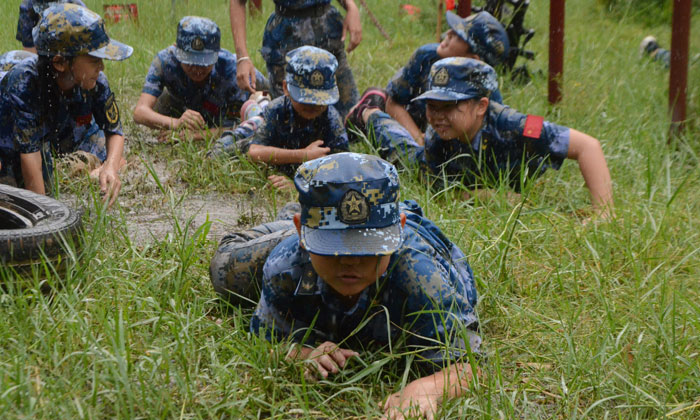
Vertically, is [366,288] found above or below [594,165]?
above

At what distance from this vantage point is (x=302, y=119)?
14.9 ft

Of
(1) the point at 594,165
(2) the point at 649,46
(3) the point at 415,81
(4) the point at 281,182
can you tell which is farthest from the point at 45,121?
(2) the point at 649,46

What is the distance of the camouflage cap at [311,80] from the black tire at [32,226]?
1571mm

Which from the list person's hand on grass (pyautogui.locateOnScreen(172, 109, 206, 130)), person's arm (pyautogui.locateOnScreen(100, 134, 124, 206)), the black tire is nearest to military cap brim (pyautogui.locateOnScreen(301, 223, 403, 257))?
the black tire

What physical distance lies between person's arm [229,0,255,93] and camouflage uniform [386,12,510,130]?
3.39ft

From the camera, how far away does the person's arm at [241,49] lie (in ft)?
17.0

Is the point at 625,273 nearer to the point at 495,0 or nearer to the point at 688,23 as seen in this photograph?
the point at 688,23

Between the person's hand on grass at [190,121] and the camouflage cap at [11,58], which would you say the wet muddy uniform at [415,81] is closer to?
the person's hand on grass at [190,121]

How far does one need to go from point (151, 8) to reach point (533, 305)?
6765mm

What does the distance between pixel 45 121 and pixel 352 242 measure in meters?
2.52

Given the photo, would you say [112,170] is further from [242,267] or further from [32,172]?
[242,267]

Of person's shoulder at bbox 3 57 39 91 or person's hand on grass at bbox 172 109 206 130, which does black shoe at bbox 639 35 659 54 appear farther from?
person's shoulder at bbox 3 57 39 91

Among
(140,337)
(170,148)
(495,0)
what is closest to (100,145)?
(170,148)

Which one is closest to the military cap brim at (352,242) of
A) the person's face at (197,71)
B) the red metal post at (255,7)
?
the person's face at (197,71)
